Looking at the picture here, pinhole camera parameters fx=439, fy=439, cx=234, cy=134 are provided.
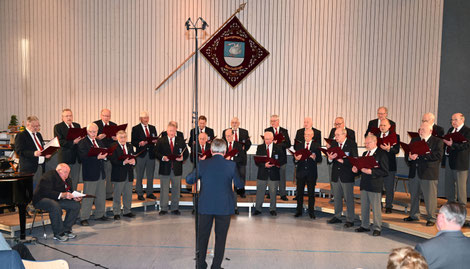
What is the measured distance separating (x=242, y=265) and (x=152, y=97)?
5928mm

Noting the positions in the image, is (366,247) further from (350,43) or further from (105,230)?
(350,43)

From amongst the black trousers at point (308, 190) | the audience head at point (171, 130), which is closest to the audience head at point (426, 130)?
the black trousers at point (308, 190)

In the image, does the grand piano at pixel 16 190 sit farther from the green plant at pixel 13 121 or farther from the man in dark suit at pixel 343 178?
the green plant at pixel 13 121

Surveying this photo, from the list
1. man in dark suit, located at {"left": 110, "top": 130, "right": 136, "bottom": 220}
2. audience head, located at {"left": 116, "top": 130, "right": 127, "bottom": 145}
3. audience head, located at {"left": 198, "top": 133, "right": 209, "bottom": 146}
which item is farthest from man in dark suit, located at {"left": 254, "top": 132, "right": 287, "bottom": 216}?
audience head, located at {"left": 116, "top": 130, "right": 127, "bottom": 145}

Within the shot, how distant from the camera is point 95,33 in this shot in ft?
33.6

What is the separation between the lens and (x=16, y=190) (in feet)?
18.2

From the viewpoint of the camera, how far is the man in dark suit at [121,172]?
7.38m

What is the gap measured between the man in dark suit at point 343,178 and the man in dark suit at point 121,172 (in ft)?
11.2

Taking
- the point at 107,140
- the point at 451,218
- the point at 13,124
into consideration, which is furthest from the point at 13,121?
the point at 451,218

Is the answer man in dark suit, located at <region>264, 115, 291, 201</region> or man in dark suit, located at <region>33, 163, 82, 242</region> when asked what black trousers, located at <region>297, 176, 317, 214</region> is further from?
man in dark suit, located at <region>33, 163, 82, 242</region>

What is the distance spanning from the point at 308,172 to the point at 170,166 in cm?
249

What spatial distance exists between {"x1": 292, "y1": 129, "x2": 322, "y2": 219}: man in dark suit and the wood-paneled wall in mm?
2282

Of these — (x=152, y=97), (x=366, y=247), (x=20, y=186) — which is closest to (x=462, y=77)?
(x=366, y=247)

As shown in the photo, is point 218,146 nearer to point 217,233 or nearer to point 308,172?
point 217,233
